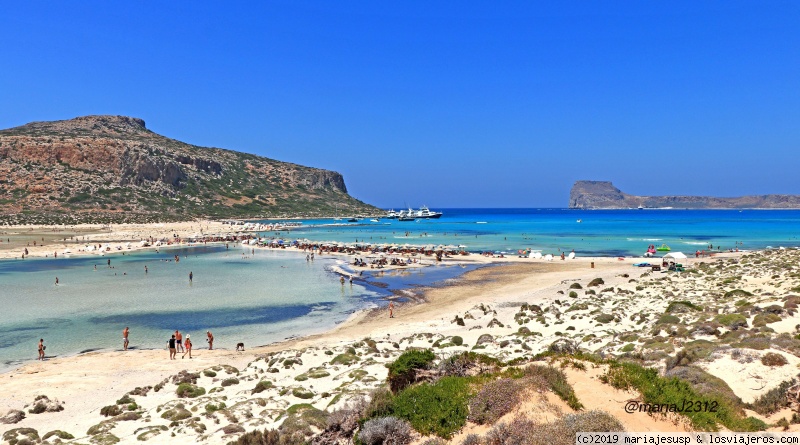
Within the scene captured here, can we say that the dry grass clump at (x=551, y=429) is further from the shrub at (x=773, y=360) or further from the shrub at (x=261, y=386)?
the shrub at (x=261, y=386)

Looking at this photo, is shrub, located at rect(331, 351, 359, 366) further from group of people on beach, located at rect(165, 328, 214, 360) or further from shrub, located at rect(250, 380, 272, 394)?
group of people on beach, located at rect(165, 328, 214, 360)

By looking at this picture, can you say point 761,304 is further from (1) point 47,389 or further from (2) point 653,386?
(1) point 47,389

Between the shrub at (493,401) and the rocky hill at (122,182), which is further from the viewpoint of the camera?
the rocky hill at (122,182)

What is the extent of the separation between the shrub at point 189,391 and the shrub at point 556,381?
1022cm

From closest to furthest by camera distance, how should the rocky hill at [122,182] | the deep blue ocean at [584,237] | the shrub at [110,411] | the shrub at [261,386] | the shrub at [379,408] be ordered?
the shrub at [379,408]
the shrub at [110,411]
the shrub at [261,386]
the deep blue ocean at [584,237]
the rocky hill at [122,182]

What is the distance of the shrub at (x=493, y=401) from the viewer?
684cm

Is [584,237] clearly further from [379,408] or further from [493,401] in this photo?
[493,401]

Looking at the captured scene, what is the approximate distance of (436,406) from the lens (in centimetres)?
731

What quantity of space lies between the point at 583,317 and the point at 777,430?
14.5 m

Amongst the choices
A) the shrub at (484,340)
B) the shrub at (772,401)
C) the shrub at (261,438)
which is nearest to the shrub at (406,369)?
the shrub at (261,438)

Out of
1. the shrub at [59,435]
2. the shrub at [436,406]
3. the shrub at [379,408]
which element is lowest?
the shrub at [59,435]

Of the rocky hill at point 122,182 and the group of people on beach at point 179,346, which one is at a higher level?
the rocky hill at point 122,182

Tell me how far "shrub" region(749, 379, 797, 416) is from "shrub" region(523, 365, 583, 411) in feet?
13.2

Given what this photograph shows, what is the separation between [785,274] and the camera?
27750 millimetres
